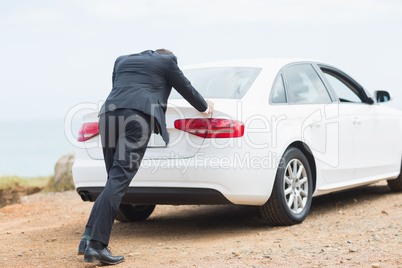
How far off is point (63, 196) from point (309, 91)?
5.57 meters

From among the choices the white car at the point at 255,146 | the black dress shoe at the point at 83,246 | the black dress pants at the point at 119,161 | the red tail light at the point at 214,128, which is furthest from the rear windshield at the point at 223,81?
the black dress shoe at the point at 83,246

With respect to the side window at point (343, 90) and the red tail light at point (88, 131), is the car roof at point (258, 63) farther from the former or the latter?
the red tail light at point (88, 131)

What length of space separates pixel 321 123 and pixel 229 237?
61.3 inches

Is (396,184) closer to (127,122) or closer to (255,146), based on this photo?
(255,146)

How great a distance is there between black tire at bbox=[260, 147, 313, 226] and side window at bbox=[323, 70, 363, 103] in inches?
51.7

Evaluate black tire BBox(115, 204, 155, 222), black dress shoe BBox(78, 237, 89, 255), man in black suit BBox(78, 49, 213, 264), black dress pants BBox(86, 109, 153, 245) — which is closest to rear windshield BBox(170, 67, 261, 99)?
man in black suit BBox(78, 49, 213, 264)

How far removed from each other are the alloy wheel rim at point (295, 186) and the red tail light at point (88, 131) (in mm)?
1796

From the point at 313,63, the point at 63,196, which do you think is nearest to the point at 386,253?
the point at 313,63

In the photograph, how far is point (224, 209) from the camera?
24.3 ft

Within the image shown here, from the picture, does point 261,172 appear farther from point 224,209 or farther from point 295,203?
point 224,209

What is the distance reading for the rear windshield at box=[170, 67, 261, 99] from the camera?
539 centimetres

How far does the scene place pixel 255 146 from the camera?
5.05 meters

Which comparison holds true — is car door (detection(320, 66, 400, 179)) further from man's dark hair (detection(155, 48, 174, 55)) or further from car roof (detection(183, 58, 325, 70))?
man's dark hair (detection(155, 48, 174, 55))

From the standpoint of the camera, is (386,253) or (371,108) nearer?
(386,253)
